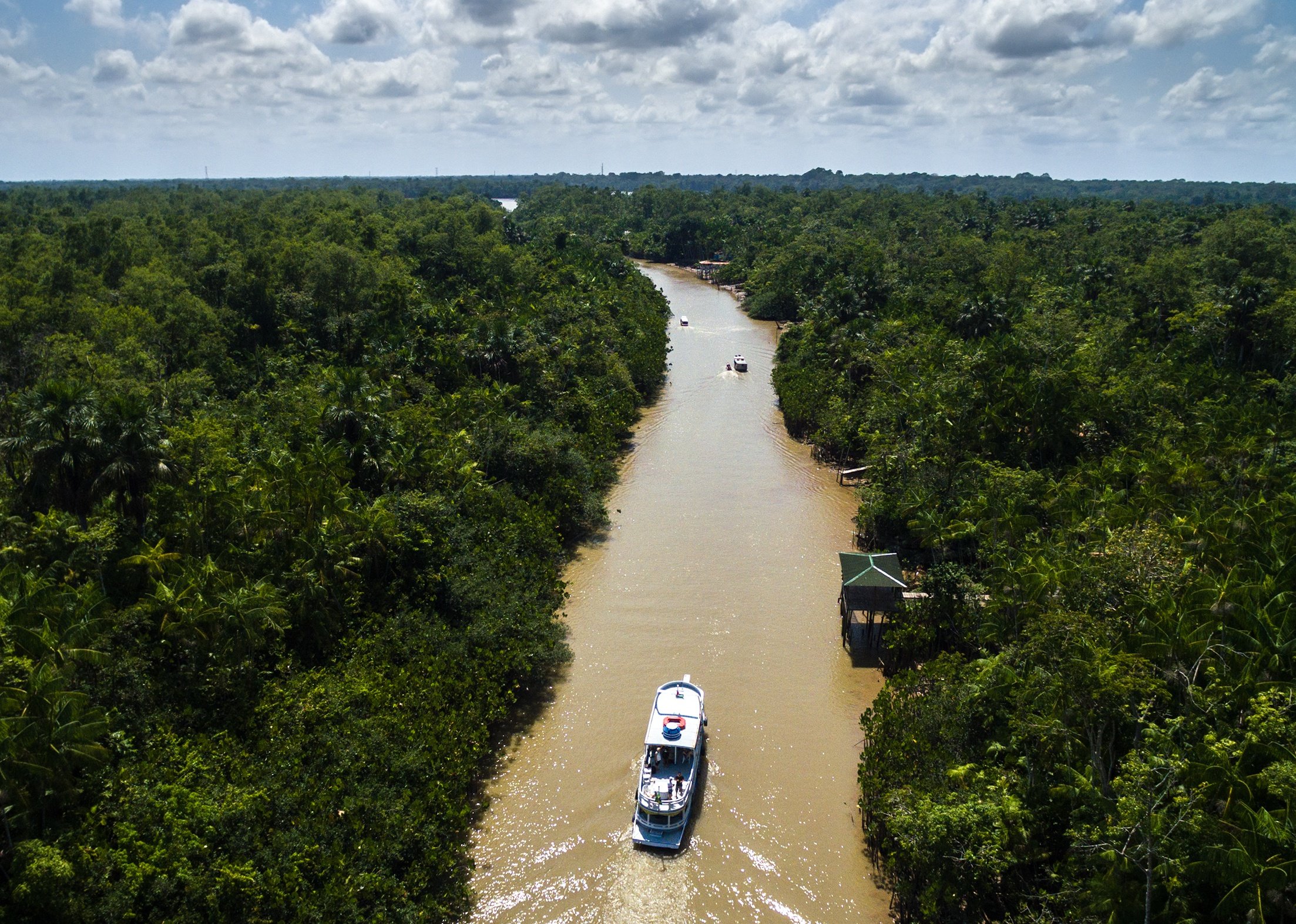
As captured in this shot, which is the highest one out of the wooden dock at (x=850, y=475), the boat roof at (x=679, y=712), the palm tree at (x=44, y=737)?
the palm tree at (x=44, y=737)

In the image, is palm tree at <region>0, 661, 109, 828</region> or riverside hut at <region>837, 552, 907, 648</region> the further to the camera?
riverside hut at <region>837, 552, 907, 648</region>

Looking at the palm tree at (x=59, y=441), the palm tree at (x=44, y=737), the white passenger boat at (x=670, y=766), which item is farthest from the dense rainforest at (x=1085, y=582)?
the palm tree at (x=59, y=441)

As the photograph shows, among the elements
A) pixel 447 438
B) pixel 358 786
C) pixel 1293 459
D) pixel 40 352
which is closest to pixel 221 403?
pixel 40 352

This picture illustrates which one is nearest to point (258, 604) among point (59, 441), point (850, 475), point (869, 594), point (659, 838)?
point (59, 441)

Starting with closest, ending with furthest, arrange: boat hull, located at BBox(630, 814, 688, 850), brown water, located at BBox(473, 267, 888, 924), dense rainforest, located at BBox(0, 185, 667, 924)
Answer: dense rainforest, located at BBox(0, 185, 667, 924)
brown water, located at BBox(473, 267, 888, 924)
boat hull, located at BBox(630, 814, 688, 850)

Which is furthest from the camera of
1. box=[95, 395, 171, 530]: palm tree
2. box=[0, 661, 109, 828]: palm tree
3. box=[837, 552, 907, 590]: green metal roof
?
box=[837, 552, 907, 590]: green metal roof

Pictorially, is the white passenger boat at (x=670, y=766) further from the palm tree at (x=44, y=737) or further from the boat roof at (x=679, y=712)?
the palm tree at (x=44, y=737)

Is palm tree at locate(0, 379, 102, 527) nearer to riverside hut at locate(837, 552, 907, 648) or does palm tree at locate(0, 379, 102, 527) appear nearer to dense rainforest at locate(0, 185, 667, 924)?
dense rainforest at locate(0, 185, 667, 924)

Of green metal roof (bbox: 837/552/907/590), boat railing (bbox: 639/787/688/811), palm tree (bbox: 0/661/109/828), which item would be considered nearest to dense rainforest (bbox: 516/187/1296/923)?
green metal roof (bbox: 837/552/907/590)
